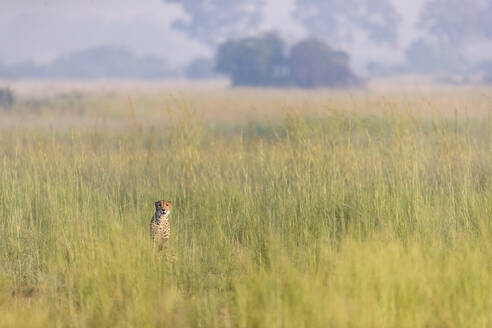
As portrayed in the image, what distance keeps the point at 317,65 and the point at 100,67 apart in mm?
113260

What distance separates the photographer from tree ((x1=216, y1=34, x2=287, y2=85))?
52.3m

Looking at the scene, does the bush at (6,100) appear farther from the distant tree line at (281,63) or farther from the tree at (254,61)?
the tree at (254,61)

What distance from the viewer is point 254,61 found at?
5212cm

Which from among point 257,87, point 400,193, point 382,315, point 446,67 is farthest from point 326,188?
point 446,67

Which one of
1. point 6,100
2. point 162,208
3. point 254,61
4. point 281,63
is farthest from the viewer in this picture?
point 281,63

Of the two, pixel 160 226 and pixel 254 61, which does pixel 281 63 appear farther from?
pixel 160 226

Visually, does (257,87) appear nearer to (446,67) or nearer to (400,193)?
(400,193)

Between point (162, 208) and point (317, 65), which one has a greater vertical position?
point (317, 65)

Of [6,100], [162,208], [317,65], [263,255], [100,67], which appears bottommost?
[263,255]

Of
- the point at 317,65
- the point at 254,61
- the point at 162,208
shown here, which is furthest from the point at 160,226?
the point at 254,61

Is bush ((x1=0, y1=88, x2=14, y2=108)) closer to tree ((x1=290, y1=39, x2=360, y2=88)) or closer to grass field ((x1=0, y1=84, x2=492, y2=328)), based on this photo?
grass field ((x1=0, y1=84, x2=492, y2=328))

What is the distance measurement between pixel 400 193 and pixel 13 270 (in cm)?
304

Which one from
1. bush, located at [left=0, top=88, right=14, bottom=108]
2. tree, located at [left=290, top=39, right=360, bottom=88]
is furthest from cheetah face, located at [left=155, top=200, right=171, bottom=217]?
tree, located at [left=290, top=39, right=360, bottom=88]

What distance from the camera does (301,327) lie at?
3096 millimetres
